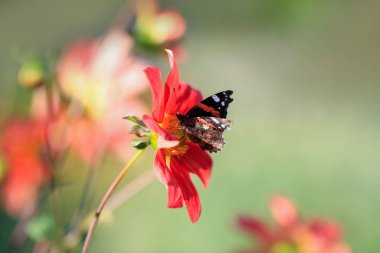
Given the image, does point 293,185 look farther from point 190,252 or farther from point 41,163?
point 41,163

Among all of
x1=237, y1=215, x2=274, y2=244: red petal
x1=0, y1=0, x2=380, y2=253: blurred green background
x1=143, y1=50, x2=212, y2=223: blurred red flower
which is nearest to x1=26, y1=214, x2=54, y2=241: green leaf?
x1=143, y1=50, x2=212, y2=223: blurred red flower

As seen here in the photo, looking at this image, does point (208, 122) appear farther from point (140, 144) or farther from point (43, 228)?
point (43, 228)

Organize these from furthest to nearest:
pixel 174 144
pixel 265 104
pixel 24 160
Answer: pixel 265 104
pixel 24 160
pixel 174 144

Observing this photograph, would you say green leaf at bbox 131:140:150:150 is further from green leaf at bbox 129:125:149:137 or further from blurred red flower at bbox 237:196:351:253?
blurred red flower at bbox 237:196:351:253

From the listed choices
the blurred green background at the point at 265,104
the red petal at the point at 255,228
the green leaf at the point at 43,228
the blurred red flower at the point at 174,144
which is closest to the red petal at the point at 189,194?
the blurred red flower at the point at 174,144

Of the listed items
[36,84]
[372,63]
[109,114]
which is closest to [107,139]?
[109,114]

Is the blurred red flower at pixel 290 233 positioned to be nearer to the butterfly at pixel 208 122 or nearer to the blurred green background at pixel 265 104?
the butterfly at pixel 208 122

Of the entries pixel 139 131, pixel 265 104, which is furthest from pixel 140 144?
pixel 265 104
